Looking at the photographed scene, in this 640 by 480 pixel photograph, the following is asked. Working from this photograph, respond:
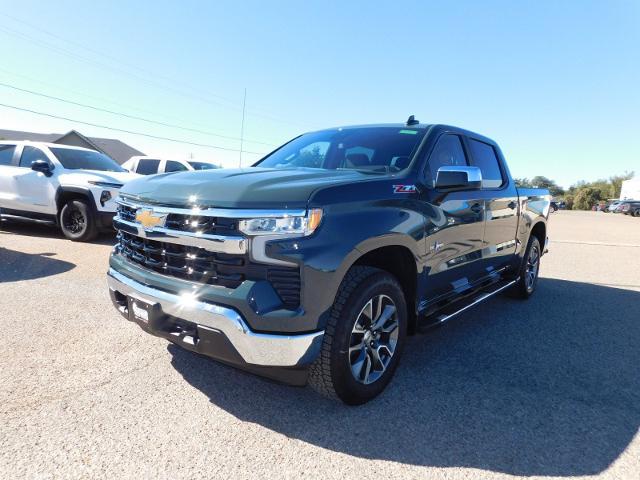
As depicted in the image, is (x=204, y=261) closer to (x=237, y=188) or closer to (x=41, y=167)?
(x=237, y=188)

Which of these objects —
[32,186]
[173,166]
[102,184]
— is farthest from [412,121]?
[173,166]

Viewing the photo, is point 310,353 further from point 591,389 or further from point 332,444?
point 591,389

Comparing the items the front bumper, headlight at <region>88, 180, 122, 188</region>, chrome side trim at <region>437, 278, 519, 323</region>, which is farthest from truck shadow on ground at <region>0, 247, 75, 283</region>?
chrome side trim at <region>437, 278, 519, 323</region>

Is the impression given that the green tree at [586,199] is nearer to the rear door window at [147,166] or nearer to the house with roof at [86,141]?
the house with roof at [86,141]

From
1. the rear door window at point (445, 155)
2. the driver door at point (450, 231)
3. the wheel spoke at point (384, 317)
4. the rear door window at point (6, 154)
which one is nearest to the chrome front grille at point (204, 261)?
the wheel spoke at point (384, 317)

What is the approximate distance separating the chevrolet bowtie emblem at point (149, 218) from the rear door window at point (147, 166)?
36.3 feet

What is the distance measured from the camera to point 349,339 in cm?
240

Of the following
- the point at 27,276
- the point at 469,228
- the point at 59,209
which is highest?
the point at 469,228

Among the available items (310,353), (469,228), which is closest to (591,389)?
(469,228)

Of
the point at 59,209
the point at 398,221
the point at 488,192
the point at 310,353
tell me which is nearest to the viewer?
the point at 310,353

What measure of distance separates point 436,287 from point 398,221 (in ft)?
2.67

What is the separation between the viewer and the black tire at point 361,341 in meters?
2.35

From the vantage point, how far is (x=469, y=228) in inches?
141

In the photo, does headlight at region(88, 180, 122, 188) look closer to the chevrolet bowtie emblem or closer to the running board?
the chevrolet bowtie emblem
